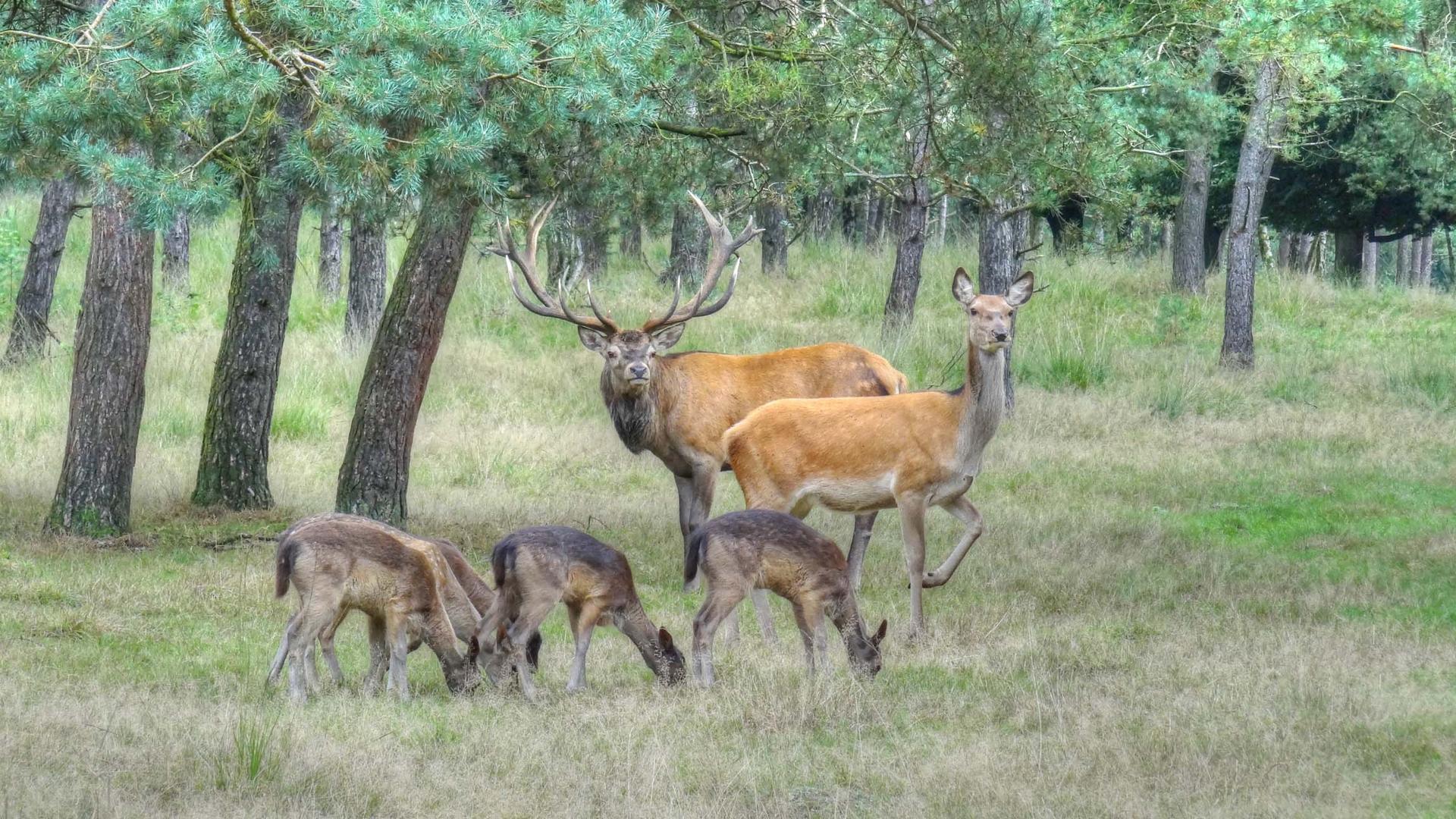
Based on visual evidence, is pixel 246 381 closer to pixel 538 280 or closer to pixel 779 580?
pixel 538 280

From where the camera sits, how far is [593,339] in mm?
10695

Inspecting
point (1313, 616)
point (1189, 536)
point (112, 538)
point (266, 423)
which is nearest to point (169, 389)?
point (266, 423)

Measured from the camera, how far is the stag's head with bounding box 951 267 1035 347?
9164mm

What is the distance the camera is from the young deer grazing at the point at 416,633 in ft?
24.1

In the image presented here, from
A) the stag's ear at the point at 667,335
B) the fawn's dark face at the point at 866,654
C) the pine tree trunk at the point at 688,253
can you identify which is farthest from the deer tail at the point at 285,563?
the pine tree trunk at the point at 688,253

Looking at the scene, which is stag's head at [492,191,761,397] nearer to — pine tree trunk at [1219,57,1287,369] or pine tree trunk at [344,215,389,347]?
pine tree trunk at [344,215,389,347]

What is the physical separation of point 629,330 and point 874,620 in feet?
8.65

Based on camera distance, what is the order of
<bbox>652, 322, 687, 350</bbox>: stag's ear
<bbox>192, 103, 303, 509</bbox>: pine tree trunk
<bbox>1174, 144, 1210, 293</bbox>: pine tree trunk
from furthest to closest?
<bbox>1174, 144, 1210, 293</bbox>: pine tree trunk
<bbox>192, 103, 303, 509</bbox>: pine tree trunk
<bbox>652, 322, 687, 350</bbox>: stag's ear

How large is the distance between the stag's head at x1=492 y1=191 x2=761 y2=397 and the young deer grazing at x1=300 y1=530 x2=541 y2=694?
2.64m

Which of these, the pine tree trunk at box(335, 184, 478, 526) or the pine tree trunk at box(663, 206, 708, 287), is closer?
the pine tree trunk at box(335, 184, 478, 526)

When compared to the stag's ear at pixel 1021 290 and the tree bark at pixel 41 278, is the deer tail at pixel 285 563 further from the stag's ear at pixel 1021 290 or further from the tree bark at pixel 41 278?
the tree bark at pixel 41 278

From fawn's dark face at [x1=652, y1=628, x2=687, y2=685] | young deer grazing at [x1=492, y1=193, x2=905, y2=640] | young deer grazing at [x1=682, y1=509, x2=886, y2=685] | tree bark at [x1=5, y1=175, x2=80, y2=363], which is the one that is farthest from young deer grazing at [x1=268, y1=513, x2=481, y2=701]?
tree bark at [x1=5, y1=175, x2=80, y2=363]

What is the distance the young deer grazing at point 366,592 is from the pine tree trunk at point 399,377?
390 centimetres

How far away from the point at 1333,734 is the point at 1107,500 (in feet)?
22.6
